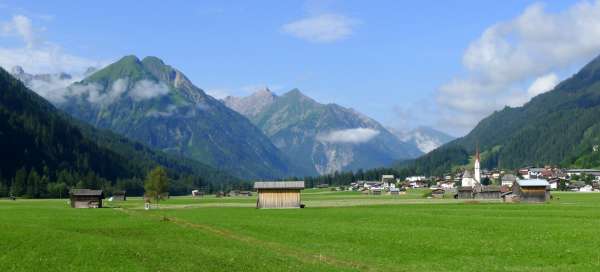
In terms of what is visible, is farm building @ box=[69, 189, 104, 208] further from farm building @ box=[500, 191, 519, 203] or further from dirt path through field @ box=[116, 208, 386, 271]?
farm building @ box=[500, 191, 519, 203]

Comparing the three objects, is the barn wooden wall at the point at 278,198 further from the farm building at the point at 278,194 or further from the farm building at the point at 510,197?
the farm building at the point at 510,197

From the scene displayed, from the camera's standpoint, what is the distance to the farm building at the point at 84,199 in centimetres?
14062

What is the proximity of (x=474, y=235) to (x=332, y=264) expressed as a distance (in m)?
18.7

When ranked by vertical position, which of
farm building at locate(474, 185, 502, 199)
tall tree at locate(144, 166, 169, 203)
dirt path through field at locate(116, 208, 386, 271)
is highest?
tall tree at locate(144, 166, 169, 203)

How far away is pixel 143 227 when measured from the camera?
6656 centimetres

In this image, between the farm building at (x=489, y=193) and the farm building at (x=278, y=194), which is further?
the farm building at (x=489, y=193)

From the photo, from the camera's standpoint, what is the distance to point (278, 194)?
410ft

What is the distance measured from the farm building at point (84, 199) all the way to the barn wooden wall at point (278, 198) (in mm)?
41040

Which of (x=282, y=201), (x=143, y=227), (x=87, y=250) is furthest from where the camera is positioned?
(x=282, y=201)

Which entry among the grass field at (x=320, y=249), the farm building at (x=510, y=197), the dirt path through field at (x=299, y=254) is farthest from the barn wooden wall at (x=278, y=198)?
the dirt path through field at (x=299, y=254)

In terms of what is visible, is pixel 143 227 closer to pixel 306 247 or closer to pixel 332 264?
pixel 306 247

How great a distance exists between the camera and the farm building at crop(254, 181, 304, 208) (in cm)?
12456

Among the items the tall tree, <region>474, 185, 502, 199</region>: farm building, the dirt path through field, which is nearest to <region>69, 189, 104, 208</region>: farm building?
the tall tree

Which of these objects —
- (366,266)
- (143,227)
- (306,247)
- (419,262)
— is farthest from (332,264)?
(143,227)
